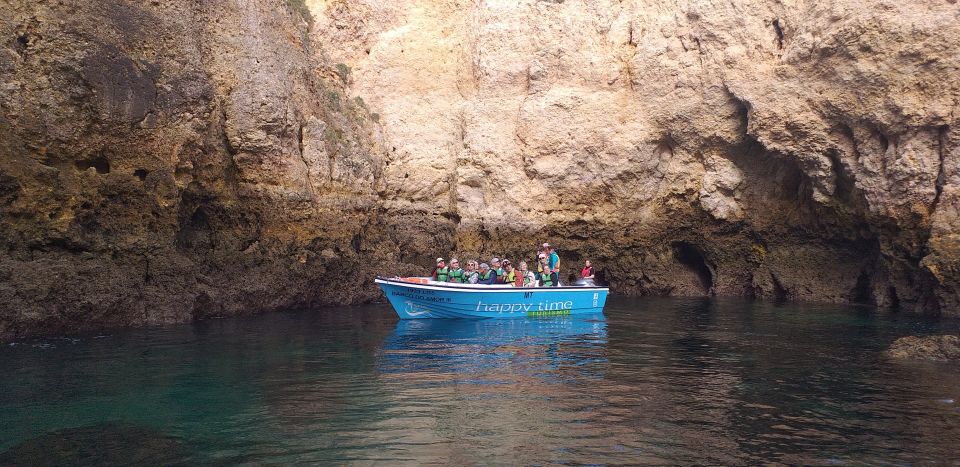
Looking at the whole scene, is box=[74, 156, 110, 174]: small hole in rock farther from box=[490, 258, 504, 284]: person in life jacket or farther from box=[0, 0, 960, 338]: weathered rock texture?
box=[490, 258, 504, 284]: person in life jacket

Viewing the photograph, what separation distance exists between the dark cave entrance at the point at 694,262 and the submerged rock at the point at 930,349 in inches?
564

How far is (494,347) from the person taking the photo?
14336 millimetres

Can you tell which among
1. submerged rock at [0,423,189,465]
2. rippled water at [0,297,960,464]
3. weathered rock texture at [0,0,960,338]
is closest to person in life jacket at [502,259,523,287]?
rippled water at [0,297,960,464]

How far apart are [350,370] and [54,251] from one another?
776cm

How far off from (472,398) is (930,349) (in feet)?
28.4

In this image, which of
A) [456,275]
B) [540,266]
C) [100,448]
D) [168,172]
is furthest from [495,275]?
[100,448]

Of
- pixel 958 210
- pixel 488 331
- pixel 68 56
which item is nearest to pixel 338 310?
pixel 488 331

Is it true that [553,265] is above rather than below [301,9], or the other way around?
below

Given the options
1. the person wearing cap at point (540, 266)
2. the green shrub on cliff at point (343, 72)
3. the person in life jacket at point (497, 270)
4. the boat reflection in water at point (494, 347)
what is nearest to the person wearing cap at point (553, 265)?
the person wearing cap at point (540, 266)

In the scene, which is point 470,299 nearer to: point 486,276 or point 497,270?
point 486,276

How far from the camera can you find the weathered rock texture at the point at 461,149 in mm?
15586

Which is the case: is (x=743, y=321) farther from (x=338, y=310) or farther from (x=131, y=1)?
(x=131, y=1)

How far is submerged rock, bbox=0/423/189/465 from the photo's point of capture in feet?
22.9

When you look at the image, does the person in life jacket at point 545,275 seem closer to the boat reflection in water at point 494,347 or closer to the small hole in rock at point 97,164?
the boat reflection in water at point 494,347
